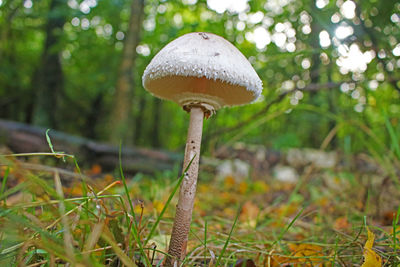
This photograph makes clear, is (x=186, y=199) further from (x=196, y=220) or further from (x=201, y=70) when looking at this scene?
(x=196, y=220)

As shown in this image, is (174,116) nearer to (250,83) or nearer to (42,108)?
(42,108)

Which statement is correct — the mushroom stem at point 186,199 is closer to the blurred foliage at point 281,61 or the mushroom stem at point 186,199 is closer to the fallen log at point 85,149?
the blurred foliage at point 281,61

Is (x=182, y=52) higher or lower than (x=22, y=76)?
lower

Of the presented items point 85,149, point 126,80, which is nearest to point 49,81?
point 126,80

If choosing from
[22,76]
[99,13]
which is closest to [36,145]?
[99,13]

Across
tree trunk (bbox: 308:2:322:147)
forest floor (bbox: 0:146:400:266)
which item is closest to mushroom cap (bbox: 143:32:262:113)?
forest floor (bbox: 0:146:400:266)

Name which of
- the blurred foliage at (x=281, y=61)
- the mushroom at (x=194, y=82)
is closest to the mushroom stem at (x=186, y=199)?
the mushroom at (x=194, y=82)
